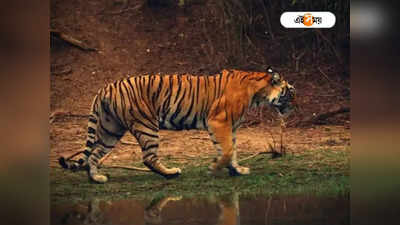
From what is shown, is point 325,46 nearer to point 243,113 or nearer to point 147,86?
point 243,113

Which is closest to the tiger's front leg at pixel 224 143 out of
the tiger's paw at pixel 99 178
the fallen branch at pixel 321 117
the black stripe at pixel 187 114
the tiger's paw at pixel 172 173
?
the black stripe at pixel 187 114

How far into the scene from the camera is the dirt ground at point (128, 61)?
5488mm

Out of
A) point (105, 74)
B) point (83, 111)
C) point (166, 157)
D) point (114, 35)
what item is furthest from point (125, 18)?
point (166, 157)

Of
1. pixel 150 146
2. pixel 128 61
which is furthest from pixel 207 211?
pixel 128 61

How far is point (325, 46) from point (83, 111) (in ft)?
7.78

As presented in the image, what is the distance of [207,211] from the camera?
5562 millimetres

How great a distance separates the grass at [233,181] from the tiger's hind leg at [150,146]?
0.06 metres

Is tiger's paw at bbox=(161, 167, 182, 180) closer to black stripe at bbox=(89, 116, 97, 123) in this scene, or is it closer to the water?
the water

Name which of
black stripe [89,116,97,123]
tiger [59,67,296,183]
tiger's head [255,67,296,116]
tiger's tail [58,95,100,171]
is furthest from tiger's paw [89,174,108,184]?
tiger's head [255,67,296,116]

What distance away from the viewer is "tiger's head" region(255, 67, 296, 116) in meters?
5.67

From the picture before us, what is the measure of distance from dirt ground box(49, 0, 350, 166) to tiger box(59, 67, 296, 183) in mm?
71

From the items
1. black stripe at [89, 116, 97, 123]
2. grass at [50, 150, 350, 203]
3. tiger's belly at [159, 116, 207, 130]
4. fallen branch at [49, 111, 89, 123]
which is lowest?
grass at [50, 150, 350, 203]

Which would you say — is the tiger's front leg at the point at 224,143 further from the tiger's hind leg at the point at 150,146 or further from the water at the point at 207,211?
the tiger's hind leg at the point at 150,146

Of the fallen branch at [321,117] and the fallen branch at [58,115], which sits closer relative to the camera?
the fallen branch at [58,115]
